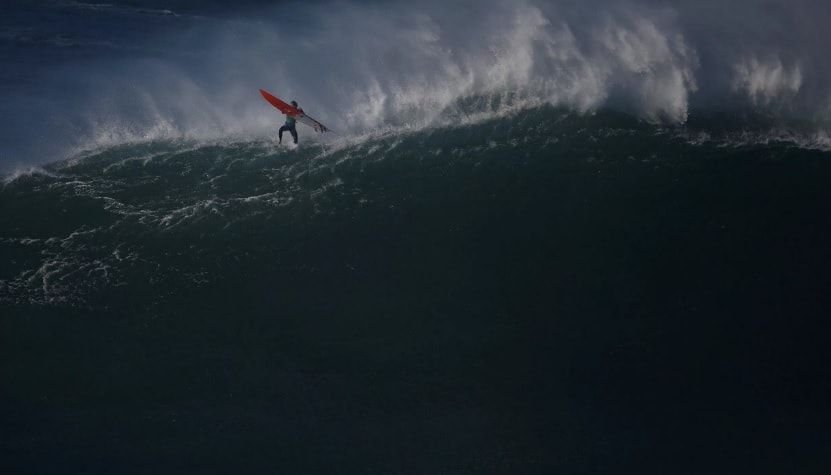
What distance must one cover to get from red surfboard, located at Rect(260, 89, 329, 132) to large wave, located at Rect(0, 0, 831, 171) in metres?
1.46

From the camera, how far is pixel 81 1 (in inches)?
1820

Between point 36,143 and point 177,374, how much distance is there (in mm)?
15060

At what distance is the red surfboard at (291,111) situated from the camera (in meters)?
38.7

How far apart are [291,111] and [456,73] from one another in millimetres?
8256

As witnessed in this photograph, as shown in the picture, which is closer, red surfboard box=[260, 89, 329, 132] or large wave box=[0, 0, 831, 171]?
red surfboard box=[260, 89, 329, 132]

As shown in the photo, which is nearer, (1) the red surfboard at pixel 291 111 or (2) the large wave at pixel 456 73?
(1) the red surfboard at pixel 291 111

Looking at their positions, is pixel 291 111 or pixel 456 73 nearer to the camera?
pixel 291 111

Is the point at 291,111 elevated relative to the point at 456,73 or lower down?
lower down

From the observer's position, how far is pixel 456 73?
4194 centimetres

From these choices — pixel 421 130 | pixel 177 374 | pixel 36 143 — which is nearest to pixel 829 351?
pixel 421 130

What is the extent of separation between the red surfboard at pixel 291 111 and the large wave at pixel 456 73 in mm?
1460

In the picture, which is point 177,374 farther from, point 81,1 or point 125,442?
point 81,1

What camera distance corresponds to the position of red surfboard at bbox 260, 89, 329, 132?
127ft

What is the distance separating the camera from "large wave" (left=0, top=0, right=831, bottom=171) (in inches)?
1591
